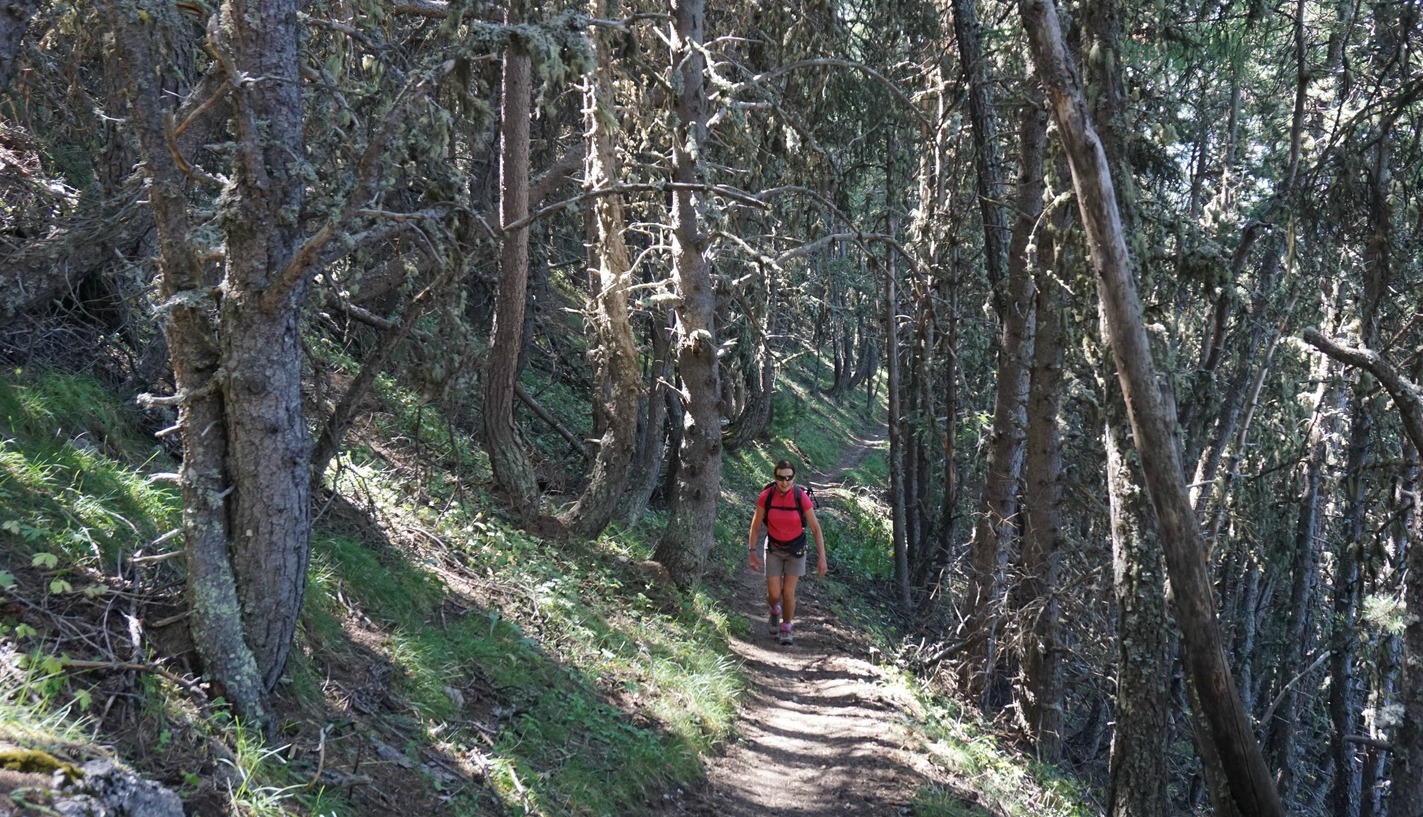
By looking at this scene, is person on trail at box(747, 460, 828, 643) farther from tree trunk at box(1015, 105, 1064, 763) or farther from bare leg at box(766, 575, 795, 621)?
tree trunk at box(1015, 105, 1064, 763)

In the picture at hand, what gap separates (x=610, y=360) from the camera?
10555 millimetres

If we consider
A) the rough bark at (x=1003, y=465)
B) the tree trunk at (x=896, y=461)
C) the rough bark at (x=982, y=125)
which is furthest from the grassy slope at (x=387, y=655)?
the tree trunk at (x=896, y=461)

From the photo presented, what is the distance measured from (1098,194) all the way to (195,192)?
6062 millimetres

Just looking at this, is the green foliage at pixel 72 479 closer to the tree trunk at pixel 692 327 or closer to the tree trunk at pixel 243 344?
the tree trunk at pixel 243 344

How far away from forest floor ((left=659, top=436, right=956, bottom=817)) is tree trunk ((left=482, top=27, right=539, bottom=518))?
296 cm

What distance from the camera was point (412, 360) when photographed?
5.56m

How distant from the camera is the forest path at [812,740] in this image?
7039 mm

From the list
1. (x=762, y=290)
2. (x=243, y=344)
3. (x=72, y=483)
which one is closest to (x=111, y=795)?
(x=243, y=344)

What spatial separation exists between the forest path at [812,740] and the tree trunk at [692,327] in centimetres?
130

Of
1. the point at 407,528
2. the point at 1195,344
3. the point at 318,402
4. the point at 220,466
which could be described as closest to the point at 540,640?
the point at 407,528

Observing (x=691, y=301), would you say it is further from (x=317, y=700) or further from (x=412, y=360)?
(x=317, y=700)

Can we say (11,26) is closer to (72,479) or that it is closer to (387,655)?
(72,479)

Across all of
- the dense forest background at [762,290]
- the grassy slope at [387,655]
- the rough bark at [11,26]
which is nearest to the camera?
the grassy slope at [387,655]

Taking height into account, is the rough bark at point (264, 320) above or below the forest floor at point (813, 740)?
above
